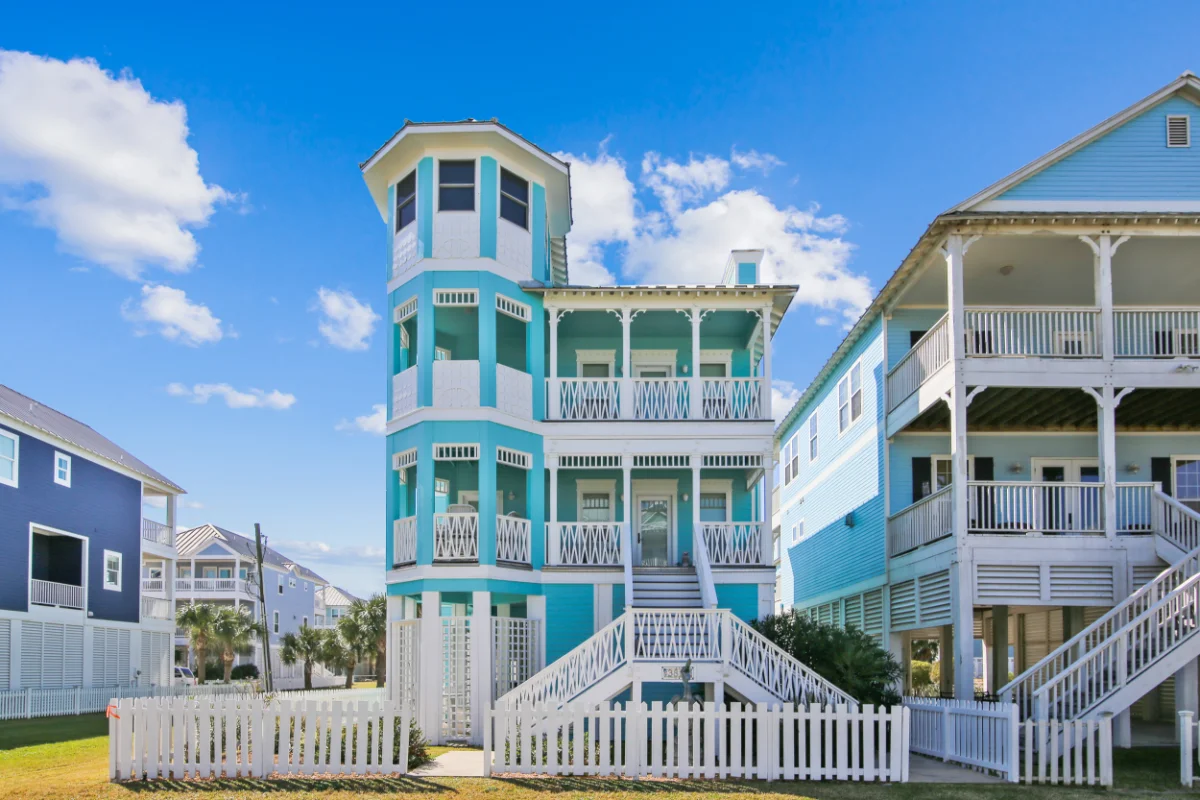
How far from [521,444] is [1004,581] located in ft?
31.3

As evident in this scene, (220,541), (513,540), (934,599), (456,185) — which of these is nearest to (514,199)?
(456,185)

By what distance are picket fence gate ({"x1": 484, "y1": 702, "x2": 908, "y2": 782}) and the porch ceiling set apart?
864 cm

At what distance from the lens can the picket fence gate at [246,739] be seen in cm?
1485

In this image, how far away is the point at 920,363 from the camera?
2242 centimetres

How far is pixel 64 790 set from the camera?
14.2 meters

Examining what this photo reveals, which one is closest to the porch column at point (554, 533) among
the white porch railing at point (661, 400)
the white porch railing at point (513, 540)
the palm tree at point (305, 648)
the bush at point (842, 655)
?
Answer: the white porch railing at point (513, 540)

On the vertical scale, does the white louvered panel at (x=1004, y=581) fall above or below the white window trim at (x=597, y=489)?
below

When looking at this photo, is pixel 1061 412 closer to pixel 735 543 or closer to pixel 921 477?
pixel 921 477

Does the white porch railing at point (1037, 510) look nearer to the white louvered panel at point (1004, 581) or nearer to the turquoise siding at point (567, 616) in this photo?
the white louvered panel at point (1004, 581)

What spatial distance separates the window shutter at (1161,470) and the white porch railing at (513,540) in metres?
13.5

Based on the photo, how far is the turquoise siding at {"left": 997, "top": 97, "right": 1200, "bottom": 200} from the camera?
69.8 ft

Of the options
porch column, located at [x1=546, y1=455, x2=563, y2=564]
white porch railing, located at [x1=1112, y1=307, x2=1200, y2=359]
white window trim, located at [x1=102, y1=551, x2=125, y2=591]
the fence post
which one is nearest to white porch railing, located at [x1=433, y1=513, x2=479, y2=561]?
porch column, located at [x1=546, y1=455, x2=563, y2=564]

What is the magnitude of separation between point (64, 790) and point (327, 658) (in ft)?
131

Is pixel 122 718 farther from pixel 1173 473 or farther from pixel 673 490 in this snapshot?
pixel 1173 473
